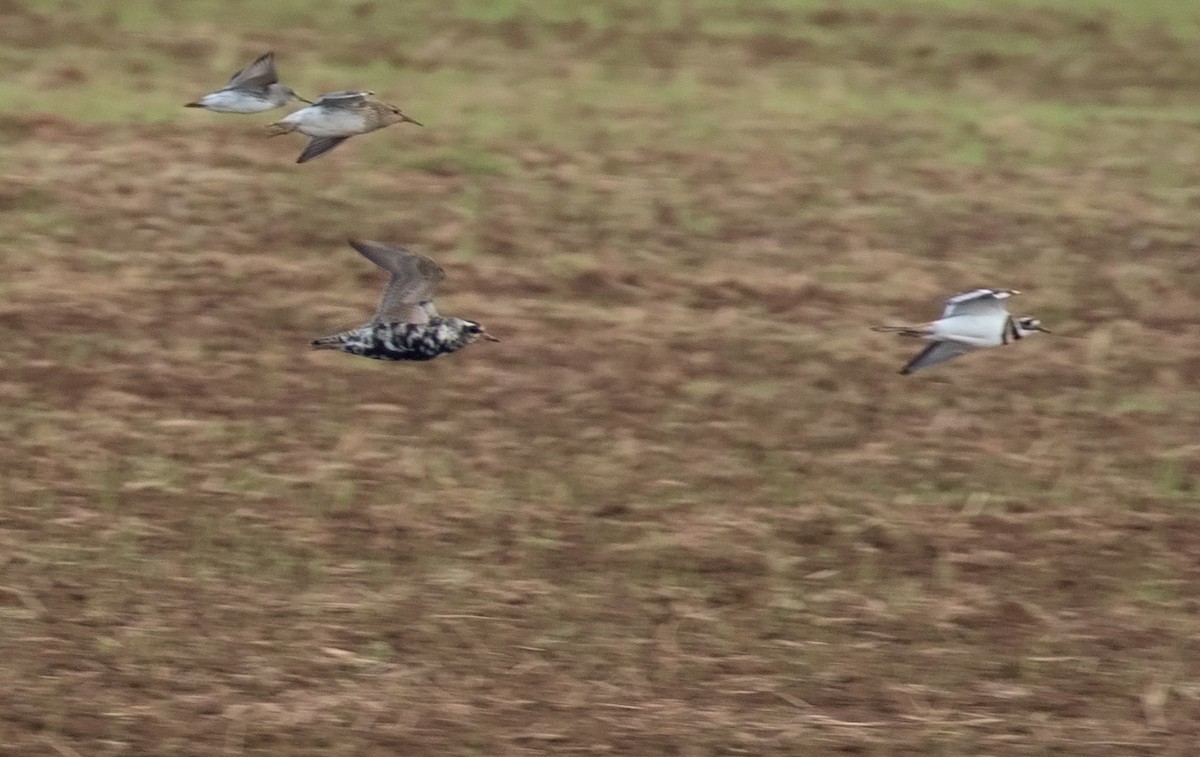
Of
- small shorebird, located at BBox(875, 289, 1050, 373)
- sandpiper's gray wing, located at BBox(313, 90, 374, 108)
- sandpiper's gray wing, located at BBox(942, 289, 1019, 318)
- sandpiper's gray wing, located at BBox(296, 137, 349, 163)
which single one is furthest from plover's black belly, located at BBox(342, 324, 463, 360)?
sandpiper's gray wing, located at BBox(942, 289, 1019, 318)

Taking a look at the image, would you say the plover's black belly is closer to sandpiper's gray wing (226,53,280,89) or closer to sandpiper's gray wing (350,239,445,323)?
sandpiper's gray wing (350,239,445,323)

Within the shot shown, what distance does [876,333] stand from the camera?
1022 cm

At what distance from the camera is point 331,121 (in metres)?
7.32

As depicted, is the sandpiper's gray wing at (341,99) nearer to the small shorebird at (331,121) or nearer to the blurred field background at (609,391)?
the small shorebird at (331,121)

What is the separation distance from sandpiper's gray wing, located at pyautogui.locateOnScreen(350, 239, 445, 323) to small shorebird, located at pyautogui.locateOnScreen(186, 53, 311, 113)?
617 mm

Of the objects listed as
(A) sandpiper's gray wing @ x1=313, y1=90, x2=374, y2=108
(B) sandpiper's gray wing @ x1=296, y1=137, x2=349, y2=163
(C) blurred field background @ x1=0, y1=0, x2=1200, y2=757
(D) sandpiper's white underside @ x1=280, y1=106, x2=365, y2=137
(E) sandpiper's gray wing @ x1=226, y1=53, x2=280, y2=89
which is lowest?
(C) blurred field background @ x1=0, y1=0, x2=1200, y2=757

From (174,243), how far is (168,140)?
4.20 feet

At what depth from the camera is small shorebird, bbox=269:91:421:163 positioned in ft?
23.7

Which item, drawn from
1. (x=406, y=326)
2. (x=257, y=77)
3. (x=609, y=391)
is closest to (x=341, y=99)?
(x=257, y=77)

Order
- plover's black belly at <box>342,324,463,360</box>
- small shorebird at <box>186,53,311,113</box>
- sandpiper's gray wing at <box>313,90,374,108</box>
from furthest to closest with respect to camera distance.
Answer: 1. small shorebird at <box>186,53,311,113</box>
2. plover's black belly at <box>342,324,463,360</box>
3. sandpiper's gray wing at <box>313,90,374,108</box>

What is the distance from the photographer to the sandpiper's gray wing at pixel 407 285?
7.10 m

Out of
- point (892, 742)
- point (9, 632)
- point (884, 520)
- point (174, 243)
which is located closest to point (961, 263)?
point (884, 520)

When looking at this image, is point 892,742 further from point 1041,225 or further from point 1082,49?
point 1082,49

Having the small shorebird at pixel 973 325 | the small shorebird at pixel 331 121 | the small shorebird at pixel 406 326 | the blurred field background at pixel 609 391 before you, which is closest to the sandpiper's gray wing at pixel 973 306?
the small shorebird at pixel 973 325
